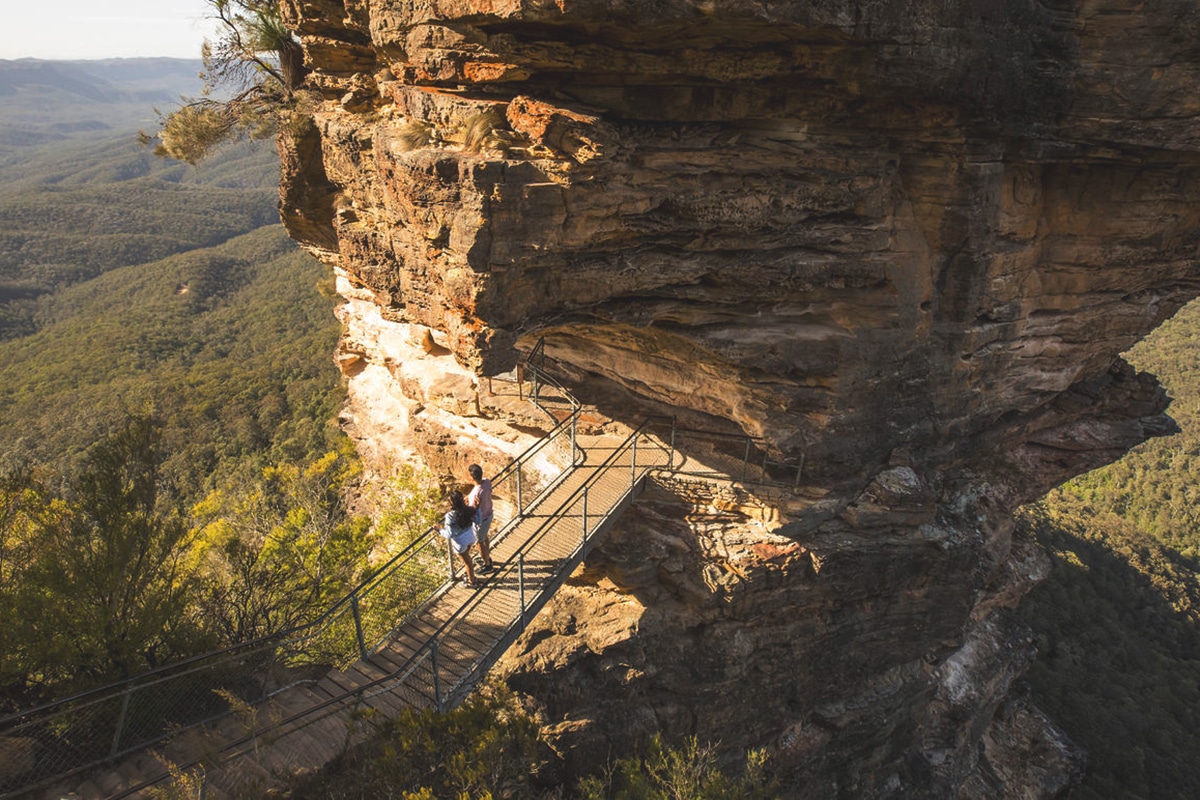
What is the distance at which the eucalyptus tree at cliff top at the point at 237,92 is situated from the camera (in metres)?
12.7

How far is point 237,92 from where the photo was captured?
14.2 m

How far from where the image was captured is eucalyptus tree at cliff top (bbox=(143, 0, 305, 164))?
12.7 metres

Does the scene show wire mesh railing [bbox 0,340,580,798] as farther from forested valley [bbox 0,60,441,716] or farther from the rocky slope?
the rocky slope

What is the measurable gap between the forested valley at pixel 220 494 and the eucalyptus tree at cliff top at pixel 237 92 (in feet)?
2.96

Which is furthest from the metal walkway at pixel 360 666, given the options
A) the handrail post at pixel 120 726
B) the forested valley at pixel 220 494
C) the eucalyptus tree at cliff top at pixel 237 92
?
the eucalyptus tree at cliff top at pixel 237 92

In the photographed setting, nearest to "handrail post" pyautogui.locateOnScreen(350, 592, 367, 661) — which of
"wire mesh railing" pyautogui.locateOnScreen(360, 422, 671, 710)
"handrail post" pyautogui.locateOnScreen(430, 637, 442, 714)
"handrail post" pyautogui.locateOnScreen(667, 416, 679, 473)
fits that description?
"wire mesh railing" pyautogui.locateOnScreen(360, 422, 671, 710)

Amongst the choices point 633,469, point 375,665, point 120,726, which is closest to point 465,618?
point 375,665

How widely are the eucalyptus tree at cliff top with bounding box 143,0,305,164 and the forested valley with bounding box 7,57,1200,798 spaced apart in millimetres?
903

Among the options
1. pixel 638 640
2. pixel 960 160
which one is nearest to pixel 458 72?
pixel 960 160

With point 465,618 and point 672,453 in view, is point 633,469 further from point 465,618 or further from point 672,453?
point 465,618

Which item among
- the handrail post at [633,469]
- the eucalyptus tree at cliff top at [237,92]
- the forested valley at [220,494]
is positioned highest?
the eucalyptus tree at cliff top at [237,92]

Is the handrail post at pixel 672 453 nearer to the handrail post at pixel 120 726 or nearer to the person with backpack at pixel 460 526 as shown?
the person with backpack at pixel 460 526

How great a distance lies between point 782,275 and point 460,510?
5.91m

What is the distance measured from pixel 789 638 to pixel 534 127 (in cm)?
1042
